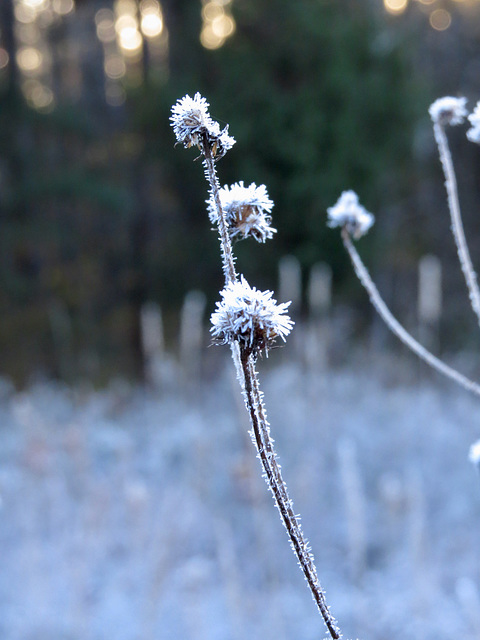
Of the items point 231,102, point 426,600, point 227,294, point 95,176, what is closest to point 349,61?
point 231,102

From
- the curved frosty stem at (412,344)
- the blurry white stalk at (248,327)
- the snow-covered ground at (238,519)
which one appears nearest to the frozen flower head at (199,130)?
the blurry white stalk at (248,327)

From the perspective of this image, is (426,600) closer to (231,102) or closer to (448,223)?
(231,102)

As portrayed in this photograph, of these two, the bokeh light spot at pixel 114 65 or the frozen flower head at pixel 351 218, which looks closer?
the frozen flower head at pixel 351 218

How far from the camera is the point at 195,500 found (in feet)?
16.4

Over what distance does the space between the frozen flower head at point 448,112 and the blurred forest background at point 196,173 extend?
651cm

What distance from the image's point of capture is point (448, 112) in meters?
0.89

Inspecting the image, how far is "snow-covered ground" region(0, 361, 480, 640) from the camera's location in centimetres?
373

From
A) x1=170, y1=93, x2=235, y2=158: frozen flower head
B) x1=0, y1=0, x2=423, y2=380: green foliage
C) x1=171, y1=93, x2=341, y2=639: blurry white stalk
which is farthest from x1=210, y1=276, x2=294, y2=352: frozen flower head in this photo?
x1=0, y1=0, x2=423, y2=380: green foliage

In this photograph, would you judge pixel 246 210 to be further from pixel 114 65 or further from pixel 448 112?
pixel 114 65

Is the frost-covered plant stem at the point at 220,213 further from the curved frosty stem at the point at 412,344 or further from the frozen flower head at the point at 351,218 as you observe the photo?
the frozen flower head at the point at 351,218

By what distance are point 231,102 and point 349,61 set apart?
4.90 feet

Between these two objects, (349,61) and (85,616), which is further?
(349,61)

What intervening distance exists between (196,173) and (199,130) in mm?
7864

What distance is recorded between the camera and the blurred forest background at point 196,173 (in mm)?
7719
